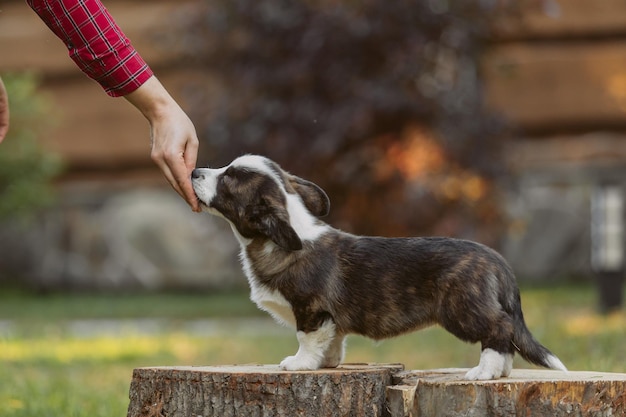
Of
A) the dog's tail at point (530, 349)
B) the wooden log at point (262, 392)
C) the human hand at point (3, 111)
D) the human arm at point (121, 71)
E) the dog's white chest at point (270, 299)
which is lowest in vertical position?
the wooden log at point (262, 392)

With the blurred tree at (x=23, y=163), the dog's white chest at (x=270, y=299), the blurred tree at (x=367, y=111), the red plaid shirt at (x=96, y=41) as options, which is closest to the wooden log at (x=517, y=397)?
the dog's white chest at (x=270, y=299)

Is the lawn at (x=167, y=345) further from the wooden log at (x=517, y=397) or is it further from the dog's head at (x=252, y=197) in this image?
the wooden log at (x=517, y=397)

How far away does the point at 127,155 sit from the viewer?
51.5 feet

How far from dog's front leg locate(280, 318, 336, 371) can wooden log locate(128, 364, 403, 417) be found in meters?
0.06

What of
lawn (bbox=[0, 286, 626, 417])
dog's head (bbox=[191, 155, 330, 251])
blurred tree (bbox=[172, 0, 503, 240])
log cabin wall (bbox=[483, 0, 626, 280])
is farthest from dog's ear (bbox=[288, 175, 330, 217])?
log cabin wall (bbox=[483, 0, 626, 280])

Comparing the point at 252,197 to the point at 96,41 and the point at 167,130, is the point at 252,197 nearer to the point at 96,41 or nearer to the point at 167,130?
the point at 167,130

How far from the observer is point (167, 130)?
14.0 feet

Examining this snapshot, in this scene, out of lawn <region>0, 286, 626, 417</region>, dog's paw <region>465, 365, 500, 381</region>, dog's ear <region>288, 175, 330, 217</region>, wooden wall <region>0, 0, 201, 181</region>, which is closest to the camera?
dog's paw <region>465, 365, 500, 381</region>

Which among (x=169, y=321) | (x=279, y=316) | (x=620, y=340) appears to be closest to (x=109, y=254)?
(x=169, y=321)

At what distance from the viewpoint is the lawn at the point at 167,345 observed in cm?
628

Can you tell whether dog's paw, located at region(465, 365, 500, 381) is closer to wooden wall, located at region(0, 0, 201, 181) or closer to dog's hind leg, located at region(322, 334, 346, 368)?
dog's hind leg, located at region(322, 334, 346, 368)

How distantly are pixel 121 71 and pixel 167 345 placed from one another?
15.9 feet

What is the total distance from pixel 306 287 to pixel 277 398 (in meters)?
0.43

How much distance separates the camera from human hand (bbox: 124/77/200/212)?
4254 millimetres
